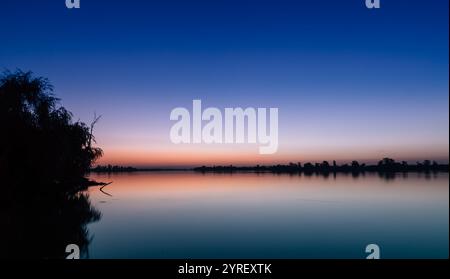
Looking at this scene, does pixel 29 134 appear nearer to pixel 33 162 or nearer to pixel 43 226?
pixel 33 162

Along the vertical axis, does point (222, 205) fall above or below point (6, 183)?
below

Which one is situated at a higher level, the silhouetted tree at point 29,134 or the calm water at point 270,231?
the silhouetted tree at point 29,134

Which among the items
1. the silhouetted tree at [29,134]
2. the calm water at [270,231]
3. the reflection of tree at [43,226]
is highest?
the silhouetted tree at [29,134]

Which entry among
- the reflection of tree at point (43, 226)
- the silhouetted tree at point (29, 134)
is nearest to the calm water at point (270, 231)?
the reflection of tree at point (43, 226)

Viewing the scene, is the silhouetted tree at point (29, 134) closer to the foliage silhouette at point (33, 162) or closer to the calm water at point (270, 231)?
the foliage silhouette at point (33, 162)

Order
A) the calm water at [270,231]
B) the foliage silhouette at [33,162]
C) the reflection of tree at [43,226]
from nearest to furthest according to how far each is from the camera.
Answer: the reflection of tree at [43,226] → the calm water at [270,231] → the foliage silhouette at [33,162]

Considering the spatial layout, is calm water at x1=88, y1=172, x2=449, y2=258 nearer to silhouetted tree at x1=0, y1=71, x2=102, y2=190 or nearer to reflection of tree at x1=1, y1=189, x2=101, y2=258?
reflection of tree at x1=1, y1=189, x2=101, y2=258

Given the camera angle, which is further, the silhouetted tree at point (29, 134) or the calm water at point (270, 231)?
the silhouetted tree at point (29, 134)

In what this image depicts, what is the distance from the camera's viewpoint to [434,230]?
14969mm

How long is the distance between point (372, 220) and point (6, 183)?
1630 cm

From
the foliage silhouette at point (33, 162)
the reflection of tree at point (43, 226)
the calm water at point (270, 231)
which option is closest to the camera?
the reflection of tree at point (43, 226)

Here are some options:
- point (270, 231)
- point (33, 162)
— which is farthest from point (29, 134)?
point (270, 231)
